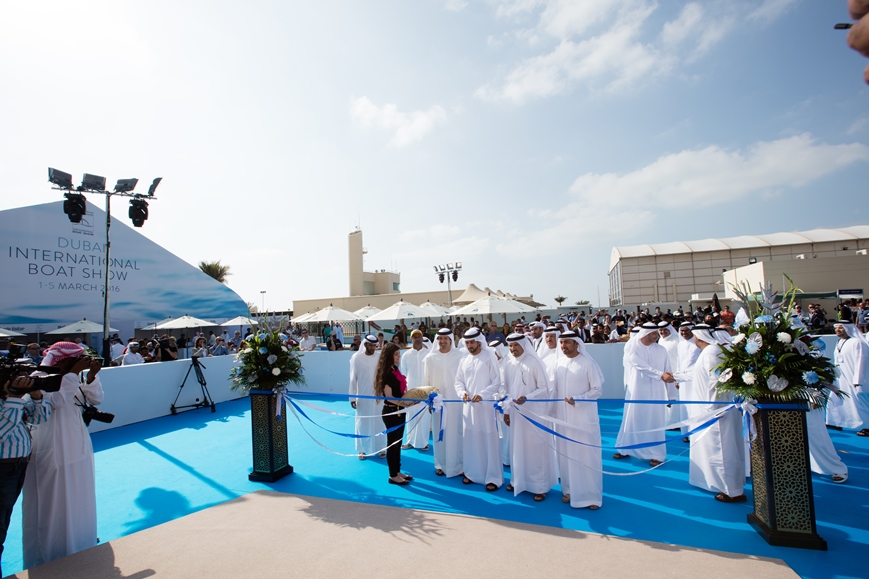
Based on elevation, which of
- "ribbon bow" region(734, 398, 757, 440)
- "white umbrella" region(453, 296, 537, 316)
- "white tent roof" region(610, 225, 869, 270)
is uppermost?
"white tent roof" region(610, 225, 869, 270)

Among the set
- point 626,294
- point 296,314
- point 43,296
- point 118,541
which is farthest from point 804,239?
point 43,296

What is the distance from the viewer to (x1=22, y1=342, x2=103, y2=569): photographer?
13.4 feet

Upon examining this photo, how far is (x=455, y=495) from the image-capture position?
5746 mm

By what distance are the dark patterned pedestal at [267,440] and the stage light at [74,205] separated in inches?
389

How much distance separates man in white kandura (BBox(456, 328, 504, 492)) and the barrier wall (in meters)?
5.68

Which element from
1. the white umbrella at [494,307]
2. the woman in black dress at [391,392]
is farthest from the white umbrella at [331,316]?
the woman in black dress at [391,392]

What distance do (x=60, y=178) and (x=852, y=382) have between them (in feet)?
59.1

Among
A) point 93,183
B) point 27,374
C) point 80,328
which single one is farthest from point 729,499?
point 80,328

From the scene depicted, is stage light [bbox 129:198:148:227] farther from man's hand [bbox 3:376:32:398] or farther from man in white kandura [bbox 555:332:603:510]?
man in white kandura [bbox 555:332:603:510]

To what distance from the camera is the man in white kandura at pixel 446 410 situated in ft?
21.5

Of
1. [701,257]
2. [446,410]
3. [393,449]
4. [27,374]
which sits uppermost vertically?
[701,257]

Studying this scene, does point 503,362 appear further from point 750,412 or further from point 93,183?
point 93,183

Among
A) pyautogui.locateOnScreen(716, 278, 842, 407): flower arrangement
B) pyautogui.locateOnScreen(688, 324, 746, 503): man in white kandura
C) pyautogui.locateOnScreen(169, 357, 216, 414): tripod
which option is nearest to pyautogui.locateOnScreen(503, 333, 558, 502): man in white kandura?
pyautogui.locateOnScreen(688, 324, 746, 503): man in white kandura

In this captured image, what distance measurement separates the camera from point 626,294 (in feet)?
139
